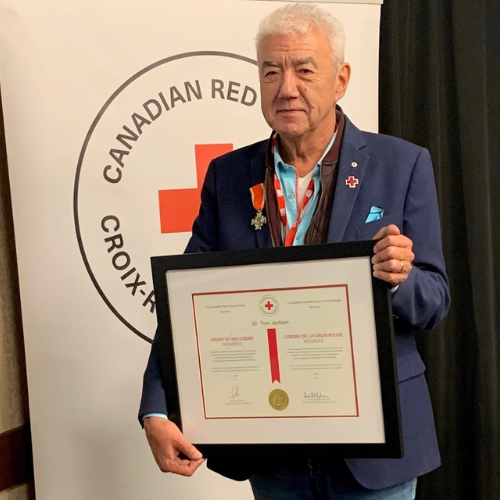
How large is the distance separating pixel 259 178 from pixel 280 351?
0.39 m

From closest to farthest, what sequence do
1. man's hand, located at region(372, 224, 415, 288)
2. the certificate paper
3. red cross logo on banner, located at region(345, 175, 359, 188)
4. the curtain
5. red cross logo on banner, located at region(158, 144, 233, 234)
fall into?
man's hand, located at region(372, 224, 415, 288) < the certificate paper < red cross logo on banner, located at region(345, 175, 359, 188) < red cross logo on banner, located at region(158, 144, 233, 234) < the curtain

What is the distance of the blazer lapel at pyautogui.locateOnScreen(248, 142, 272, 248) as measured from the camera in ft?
4.29

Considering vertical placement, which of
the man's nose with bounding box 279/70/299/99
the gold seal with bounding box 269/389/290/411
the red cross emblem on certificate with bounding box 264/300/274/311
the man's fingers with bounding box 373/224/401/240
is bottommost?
the gold seal with bounding box 269/389/290/411

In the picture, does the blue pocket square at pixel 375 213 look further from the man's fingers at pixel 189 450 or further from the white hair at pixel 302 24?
the man's fingers at pixel 189 450

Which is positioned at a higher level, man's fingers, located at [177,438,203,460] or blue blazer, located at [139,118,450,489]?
blue blazer, located at [139,118,450,489]

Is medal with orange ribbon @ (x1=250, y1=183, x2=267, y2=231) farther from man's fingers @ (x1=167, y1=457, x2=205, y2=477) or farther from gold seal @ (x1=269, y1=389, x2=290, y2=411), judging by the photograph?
man's fingers @ (x1=167, y1=457, x2=205, y2=477)

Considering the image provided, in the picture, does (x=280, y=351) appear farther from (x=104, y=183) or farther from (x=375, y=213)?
(x=104, y=183)

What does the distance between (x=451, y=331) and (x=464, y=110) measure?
0.82 meters

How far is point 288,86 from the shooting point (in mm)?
1264

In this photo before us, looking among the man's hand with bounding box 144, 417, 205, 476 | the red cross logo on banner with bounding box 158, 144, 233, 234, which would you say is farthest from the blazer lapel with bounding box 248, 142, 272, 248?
the red cross logo on banner with bounding box 158, 144, 233, 234

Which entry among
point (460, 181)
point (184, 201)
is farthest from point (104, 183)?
point (460, 181)

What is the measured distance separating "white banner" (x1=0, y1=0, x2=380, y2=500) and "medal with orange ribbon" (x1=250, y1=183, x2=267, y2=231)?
2.50 feet

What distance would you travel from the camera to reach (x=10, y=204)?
84.5 inches

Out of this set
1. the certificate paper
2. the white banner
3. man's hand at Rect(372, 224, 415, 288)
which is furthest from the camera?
the white banner
